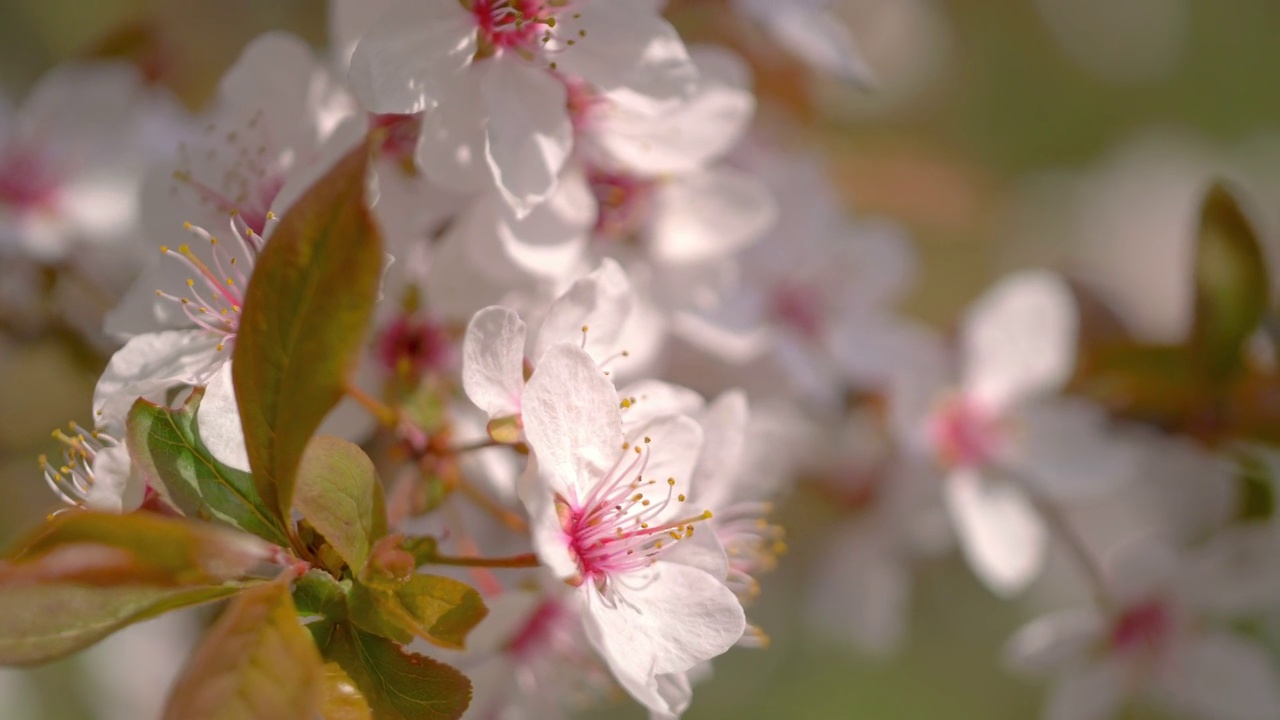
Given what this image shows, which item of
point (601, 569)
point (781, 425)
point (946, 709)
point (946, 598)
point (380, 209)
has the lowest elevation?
point (946, 709)

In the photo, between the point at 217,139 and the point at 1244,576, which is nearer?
the point at 217,139

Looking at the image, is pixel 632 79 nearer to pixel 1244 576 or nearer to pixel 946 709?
pixel 1244 576

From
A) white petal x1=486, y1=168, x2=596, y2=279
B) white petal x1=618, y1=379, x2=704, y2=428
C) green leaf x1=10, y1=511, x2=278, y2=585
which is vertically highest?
green leaf x1=10, y1=511, x2=278, y2=585

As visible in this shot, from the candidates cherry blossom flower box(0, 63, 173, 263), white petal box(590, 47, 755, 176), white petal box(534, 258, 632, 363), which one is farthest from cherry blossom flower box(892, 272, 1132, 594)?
cherry blossom flower box(0, 63, 173, 263)

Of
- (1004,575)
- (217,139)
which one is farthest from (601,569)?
(1004,575)

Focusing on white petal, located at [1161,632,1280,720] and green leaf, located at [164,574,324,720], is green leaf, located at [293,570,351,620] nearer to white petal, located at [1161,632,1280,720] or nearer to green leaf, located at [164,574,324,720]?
green leaf, located at [164,574,324,720]

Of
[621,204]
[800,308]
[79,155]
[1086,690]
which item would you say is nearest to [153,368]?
[621,204]

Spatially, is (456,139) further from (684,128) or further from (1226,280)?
(1226,280)
